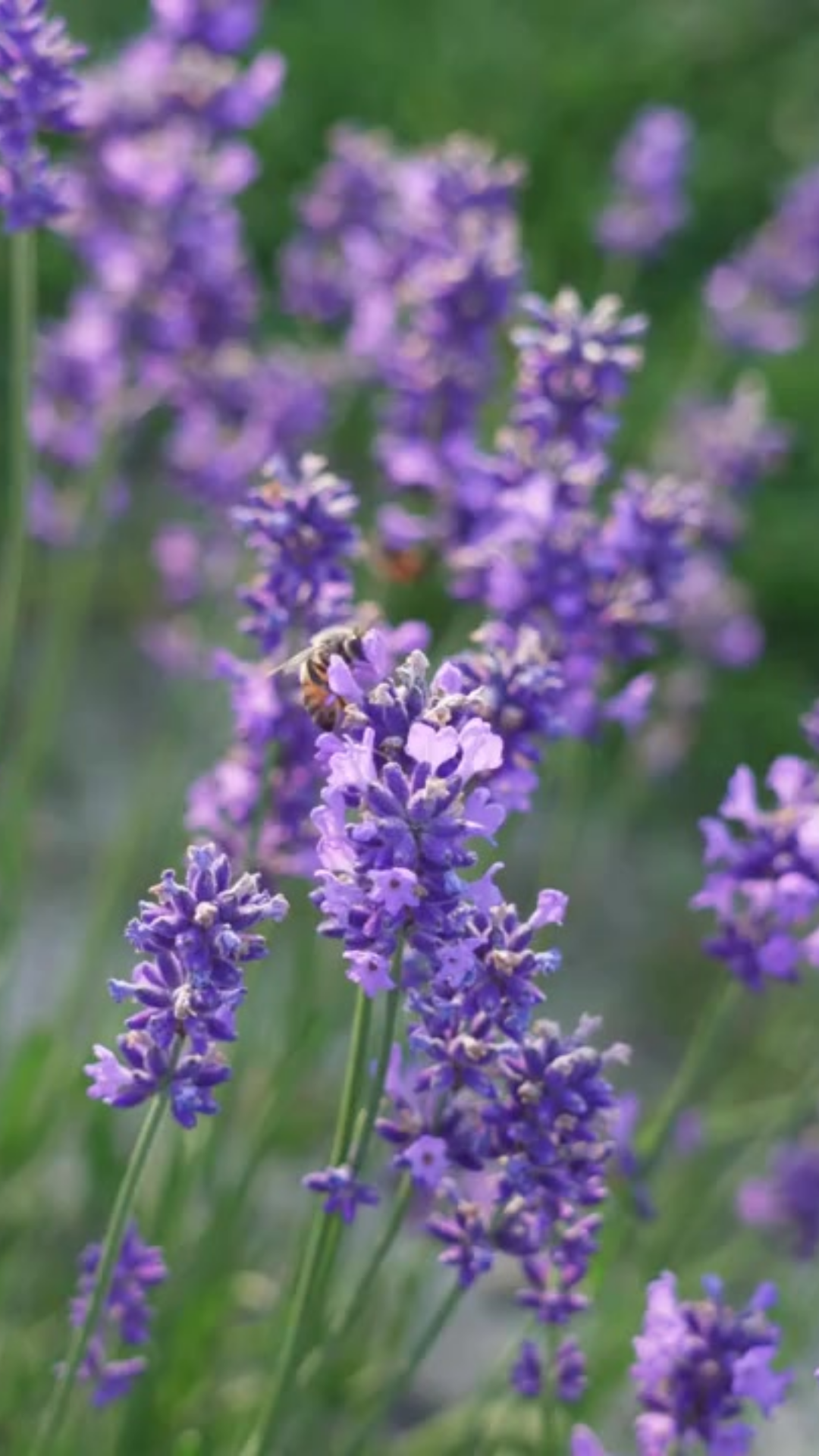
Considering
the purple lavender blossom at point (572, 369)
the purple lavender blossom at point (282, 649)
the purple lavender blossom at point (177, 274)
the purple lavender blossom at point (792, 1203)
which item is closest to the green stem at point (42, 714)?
the purple lavender blossom at point (177, 274)

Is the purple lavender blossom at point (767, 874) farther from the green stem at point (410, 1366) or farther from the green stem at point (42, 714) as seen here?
the green stem at point (42, 714)

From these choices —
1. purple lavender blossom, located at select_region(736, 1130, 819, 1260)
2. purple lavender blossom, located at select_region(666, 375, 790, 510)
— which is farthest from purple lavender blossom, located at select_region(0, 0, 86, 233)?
purple lavender blossom, located at select_region(736, 1130, 819, 1260)

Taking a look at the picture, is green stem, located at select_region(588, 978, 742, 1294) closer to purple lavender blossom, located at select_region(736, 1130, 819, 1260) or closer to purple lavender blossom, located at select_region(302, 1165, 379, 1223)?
purple lavender blossom, located at select_region(736, 1130, 819, 1260)

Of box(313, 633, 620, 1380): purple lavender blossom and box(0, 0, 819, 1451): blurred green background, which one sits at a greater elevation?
box(0, 0, 819, 1451): blurred green background

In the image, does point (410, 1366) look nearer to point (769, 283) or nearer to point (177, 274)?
point (177, 274)

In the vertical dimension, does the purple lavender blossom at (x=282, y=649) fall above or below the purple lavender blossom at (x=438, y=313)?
below

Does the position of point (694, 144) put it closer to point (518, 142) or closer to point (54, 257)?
point (518, 142)

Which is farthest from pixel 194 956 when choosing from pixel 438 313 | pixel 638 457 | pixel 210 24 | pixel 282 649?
pixel 638 457
